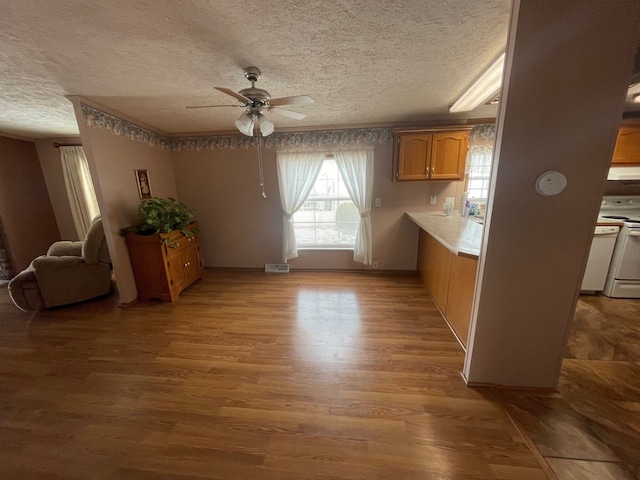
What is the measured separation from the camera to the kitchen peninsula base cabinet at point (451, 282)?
191 cm

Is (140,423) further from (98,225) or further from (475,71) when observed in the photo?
(475,71)

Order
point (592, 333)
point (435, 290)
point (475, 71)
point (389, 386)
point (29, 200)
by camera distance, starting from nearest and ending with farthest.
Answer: point (389, 386)
point (475, 71)
point (592, 333)
point (435, 290)
point (29, 200)

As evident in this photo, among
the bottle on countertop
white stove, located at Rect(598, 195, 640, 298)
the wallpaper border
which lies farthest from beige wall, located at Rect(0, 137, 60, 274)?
white stove, located at Rect(598, 195, 640, 298)

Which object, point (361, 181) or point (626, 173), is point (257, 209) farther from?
point (626, 173)

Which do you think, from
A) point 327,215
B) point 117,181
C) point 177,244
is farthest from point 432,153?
point 117,181

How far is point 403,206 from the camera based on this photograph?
3395mm

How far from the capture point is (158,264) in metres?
2.77

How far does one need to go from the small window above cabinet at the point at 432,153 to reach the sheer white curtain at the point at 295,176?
1.14m

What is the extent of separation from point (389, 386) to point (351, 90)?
8.23ft

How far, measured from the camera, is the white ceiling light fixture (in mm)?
1658

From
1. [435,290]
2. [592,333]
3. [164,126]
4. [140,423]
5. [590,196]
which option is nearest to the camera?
[590,196]

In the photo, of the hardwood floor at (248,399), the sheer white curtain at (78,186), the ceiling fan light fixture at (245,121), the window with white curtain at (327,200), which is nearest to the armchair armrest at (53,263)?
the hardwood floor at (248,399)

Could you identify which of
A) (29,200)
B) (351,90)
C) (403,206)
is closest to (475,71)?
(351,90)

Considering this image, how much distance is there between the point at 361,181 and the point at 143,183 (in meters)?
3.03
